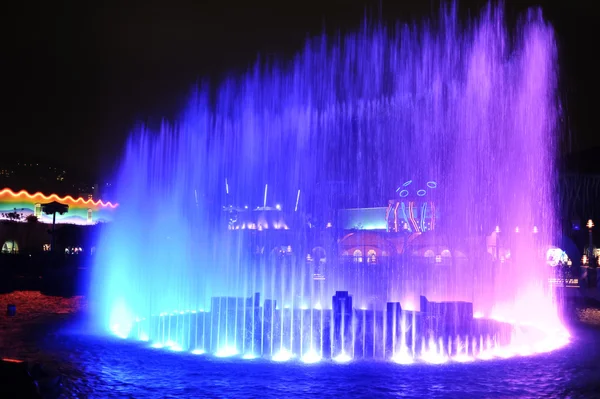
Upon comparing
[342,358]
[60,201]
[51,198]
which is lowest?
[342,358]

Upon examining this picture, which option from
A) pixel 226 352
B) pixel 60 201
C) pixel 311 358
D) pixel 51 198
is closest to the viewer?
pixel 311 358

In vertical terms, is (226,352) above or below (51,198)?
below

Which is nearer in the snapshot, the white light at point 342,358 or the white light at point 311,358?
the white light at point 311,358

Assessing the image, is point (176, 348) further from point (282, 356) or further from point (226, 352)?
point (282, 356)

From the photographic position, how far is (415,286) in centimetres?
1927

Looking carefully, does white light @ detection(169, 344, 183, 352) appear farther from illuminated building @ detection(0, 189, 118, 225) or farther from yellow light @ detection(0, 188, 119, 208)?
yellow light @ detection(0, 188, 119, 208)

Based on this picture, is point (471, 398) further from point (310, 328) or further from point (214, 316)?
point (214, 316)

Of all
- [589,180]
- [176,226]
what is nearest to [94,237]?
[176,226]

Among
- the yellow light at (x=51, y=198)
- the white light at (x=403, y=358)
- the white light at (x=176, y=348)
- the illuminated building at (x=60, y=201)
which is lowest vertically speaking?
the white light at (x=403, y=358)

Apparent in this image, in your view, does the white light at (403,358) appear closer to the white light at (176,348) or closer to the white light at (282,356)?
the white light at (282,356)

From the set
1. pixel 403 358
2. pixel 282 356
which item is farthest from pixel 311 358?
pixel 403 358

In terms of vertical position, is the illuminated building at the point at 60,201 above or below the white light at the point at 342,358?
above

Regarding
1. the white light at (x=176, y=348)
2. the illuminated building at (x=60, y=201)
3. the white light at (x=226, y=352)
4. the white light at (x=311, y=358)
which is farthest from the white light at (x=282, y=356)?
the illuminated building at (x=60, y=201)

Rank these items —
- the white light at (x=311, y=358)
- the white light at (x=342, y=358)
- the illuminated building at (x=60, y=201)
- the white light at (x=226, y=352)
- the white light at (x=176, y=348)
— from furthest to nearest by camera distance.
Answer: the illuminated building at (x=60, y=201) → the white light at (x=176, y=348) → the white light at (x=226, y=352) → the white light at (x=342, y=358) → the white light at (x=311, y=358)
